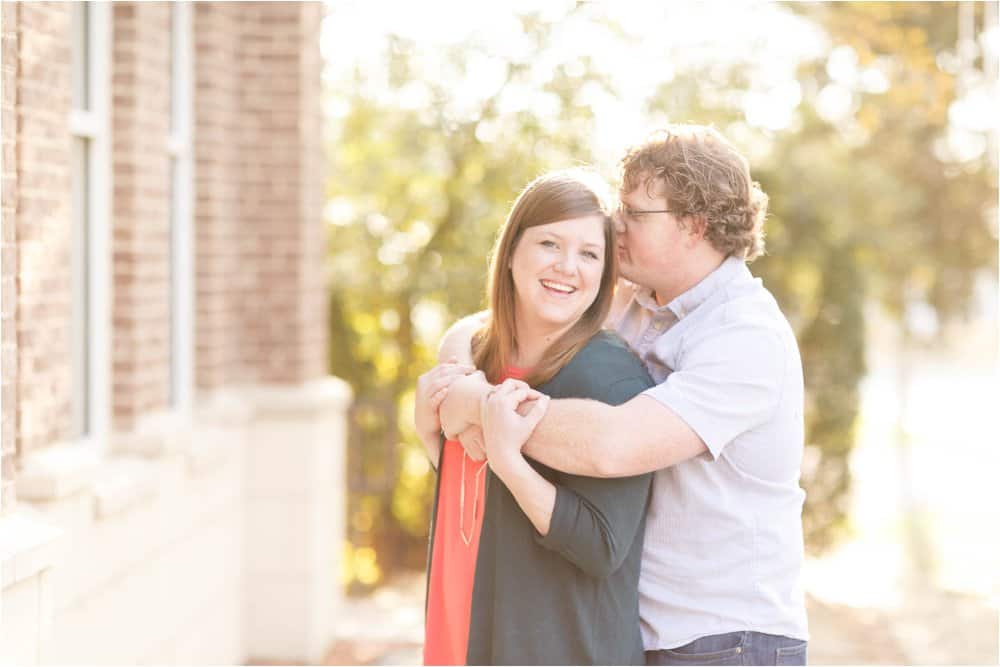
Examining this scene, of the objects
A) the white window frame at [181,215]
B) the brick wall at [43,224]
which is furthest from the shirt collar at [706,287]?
the white window frame at [181,215]

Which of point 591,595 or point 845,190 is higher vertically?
point 845,190

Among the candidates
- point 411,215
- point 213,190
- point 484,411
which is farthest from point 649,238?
point 411,215

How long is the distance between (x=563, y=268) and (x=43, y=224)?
2.29 meters

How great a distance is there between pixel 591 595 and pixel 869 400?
21418mm

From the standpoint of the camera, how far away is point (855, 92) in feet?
36.7

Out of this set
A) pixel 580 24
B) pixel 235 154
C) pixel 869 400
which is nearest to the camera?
pixel 235 154

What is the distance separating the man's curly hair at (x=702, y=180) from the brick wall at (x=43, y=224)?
7.19 ft

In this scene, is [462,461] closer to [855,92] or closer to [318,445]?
[318,445]

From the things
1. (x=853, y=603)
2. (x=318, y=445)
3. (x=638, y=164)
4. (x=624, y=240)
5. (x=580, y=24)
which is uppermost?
(x=580, y=24)

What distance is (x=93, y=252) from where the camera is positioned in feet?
16.1

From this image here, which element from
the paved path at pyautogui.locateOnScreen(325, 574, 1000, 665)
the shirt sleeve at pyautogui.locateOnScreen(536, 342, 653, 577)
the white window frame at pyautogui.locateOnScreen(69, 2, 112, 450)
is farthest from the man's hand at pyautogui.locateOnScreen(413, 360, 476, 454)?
the paved path at pyautogui.locateOnScreen(325, 574, 1000, 665)

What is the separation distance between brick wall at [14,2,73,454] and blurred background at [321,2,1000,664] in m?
3.43

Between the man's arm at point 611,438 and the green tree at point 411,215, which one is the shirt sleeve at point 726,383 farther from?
the green tree at point 411,215

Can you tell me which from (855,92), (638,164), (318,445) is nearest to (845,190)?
(855,92)
